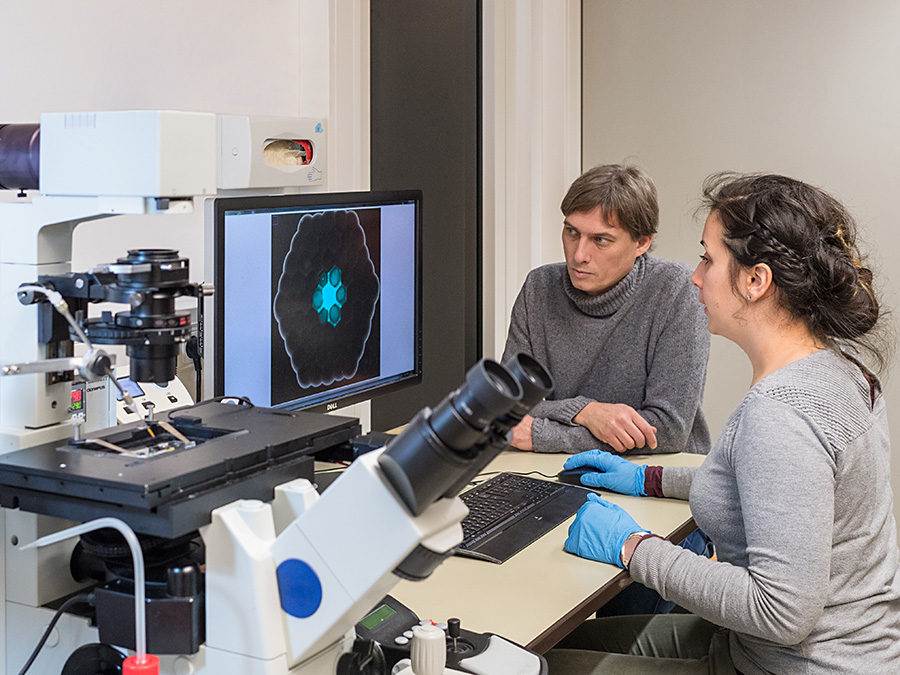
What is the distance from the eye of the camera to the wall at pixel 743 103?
2980 mm

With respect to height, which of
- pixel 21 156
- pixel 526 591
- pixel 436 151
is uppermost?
pixel 436 151

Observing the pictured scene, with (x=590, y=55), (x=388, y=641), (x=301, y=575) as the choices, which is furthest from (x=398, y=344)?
(x=590, y=55)

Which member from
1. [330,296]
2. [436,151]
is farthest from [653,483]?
[436,151]

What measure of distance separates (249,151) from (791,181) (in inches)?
33.6

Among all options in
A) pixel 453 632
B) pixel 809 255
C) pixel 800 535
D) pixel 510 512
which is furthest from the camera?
pixel 510 512

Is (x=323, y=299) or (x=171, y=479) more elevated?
(x=323, y=299)

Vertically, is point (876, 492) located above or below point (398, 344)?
below

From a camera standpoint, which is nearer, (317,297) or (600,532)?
(600,532)

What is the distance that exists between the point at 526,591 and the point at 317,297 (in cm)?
59

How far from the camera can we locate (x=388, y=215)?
5.78 feet

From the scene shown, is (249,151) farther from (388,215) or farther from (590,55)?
(590,55)

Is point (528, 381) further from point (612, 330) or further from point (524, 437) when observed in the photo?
point (612, 330)

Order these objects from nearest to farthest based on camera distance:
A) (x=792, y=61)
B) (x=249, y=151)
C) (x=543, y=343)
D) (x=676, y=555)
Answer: (x=676, y=555) → (x=249, y=151) → (x=543, y=343) → (x=792, y=61)

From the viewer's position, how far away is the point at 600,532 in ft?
4.71
